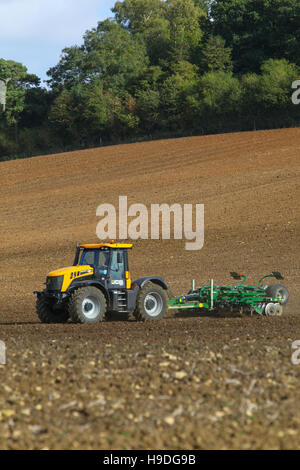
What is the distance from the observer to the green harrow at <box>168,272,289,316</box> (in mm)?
17047

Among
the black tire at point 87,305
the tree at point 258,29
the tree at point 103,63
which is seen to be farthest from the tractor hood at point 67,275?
the tree at point 103,63

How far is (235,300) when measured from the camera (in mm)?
17062

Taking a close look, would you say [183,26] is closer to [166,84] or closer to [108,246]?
[166,84]

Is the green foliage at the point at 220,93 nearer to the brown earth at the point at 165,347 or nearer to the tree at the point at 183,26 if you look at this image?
the tree at the point at 183,26

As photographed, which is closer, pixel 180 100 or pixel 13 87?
pixel 180 100

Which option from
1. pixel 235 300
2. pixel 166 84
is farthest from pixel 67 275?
pixel 166 84

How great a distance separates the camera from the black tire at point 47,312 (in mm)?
16688

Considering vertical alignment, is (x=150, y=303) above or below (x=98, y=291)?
below

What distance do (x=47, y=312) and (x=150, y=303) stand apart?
265 cm

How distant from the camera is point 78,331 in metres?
14.8

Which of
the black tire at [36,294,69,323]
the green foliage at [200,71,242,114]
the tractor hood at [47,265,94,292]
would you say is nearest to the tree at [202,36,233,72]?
the green foliage at [200,71,242,114]

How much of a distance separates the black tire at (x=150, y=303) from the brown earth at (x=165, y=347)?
1.27 feet

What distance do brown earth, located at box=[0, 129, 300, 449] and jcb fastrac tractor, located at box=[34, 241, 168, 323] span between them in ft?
1.51
